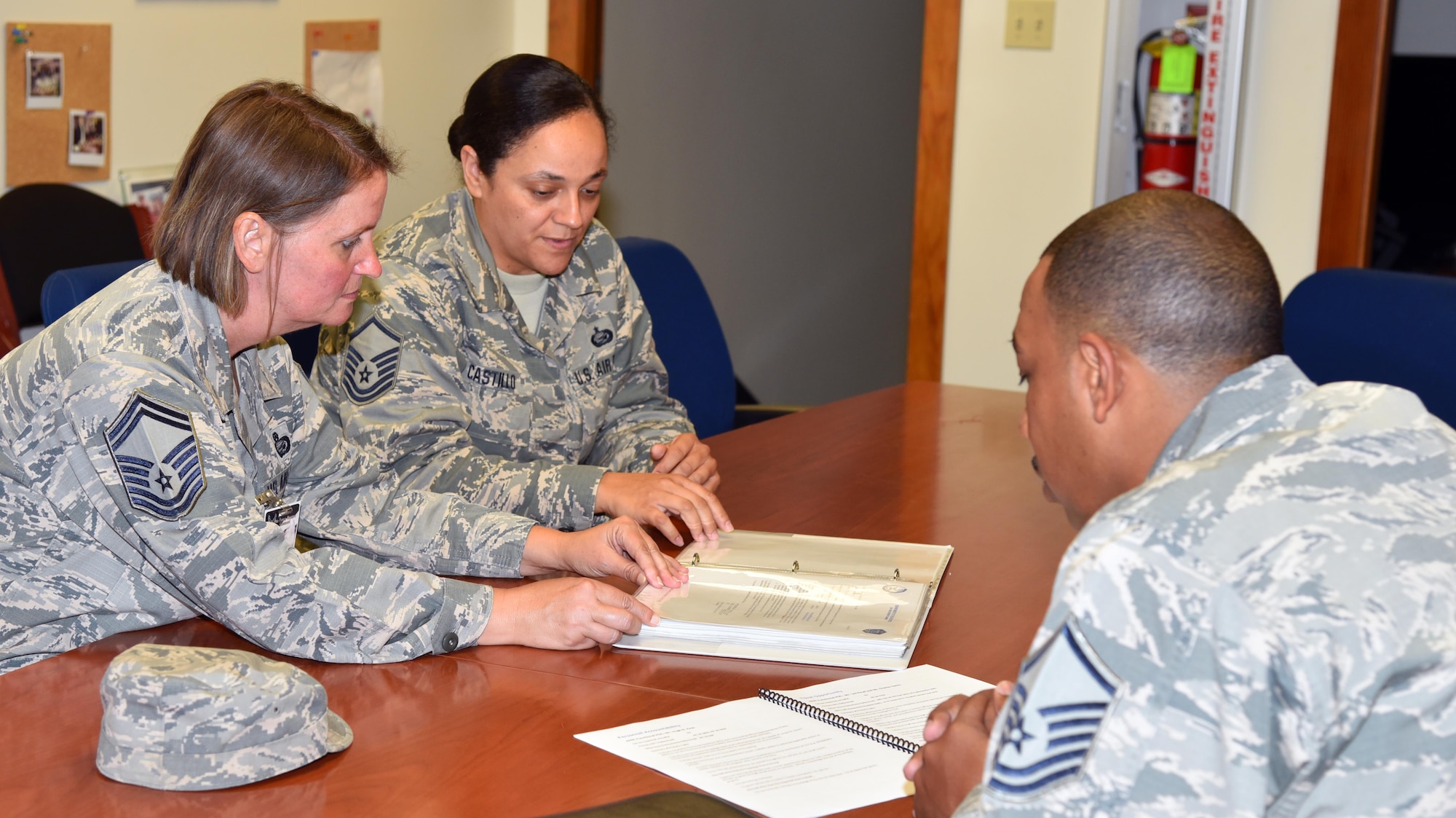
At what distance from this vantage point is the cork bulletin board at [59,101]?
292 centimetres

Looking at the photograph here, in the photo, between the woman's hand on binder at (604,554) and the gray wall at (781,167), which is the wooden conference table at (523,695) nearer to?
the woman's hand on binder at (604,554)

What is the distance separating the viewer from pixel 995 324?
147 inches

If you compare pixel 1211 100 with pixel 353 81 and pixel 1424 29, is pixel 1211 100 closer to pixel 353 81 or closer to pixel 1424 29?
pixel 1424 29

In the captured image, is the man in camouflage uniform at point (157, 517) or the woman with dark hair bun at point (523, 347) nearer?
the man in camouflage uniform at point (157, 517)

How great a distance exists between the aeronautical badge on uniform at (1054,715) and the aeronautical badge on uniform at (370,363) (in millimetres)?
1305

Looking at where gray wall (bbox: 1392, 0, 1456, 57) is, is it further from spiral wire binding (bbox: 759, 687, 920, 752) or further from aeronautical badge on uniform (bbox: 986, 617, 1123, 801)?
aeronautical badge on uniform (bbox: 986, 617, 1123, 801)

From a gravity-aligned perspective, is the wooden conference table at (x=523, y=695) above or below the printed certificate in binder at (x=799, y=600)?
below

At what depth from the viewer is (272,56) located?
3.45m

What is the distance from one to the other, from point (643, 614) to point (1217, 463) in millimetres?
705

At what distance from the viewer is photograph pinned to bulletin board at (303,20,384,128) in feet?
11.7

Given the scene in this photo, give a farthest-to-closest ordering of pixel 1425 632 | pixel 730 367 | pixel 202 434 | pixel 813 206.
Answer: pixel 813 206
pixel 730 367
pixel 202 434
pixel 1425 632

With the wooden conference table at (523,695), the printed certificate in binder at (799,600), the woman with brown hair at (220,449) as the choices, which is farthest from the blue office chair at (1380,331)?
the woman with brown hair at (220,449)

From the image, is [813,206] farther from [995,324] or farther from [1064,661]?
[1064,661]

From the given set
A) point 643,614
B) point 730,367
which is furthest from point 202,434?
point 730,367
